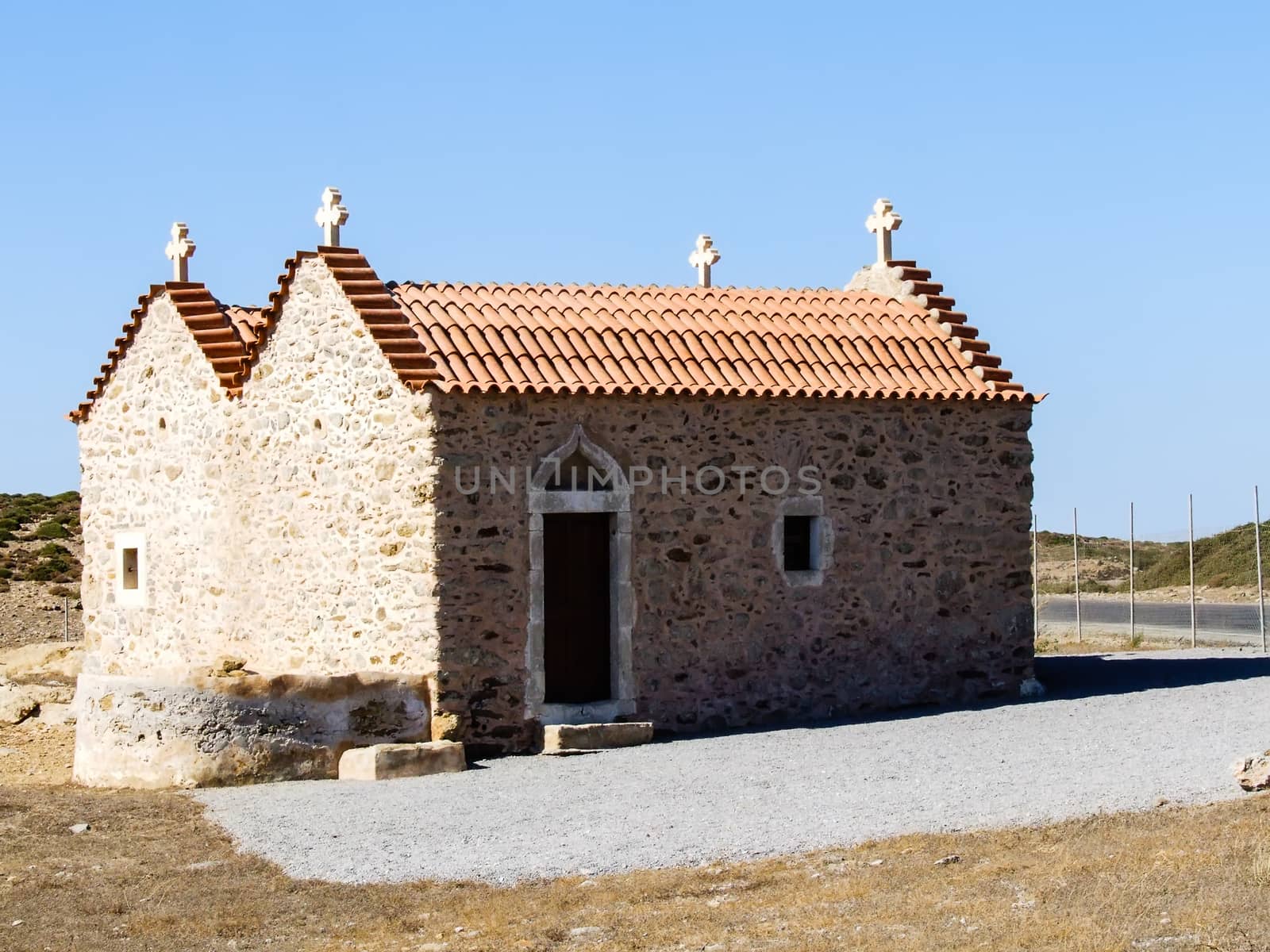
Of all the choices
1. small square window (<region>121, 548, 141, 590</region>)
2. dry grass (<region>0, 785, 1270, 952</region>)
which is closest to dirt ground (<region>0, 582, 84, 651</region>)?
small square window (<region>121, 548, 141, 590</region>)

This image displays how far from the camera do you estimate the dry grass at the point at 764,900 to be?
755 cm

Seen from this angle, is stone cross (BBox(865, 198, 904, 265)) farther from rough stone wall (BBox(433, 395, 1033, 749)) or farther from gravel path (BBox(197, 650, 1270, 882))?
gravel path (BBox(197, 650, 1270, 882))

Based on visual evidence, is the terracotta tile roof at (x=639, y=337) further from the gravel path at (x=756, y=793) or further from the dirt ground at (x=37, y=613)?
the dirt ground at (x=37, y=613)

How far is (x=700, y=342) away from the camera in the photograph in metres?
16.0

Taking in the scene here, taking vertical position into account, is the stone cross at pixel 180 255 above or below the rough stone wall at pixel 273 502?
above

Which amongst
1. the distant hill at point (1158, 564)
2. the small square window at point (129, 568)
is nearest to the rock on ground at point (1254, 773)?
the small square window at point (129, 568)

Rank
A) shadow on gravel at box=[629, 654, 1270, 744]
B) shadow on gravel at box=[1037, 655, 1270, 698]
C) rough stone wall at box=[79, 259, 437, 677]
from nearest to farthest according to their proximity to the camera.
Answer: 1. rough stone wall at box=[79, 259, 437, 677]
2. shadow on gravel at box=[629, 654, 1270, 744]
3. shadow on gravel at box=[1037, 655, 1270, 698]

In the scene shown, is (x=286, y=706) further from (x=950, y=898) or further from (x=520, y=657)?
(x=950, y=898)

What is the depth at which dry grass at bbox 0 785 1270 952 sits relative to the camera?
24.8 ft

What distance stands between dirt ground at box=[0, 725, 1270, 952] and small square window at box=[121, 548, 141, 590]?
706 centimetres

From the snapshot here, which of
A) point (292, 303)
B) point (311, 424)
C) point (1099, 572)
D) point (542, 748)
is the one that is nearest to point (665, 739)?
point (542, 748)

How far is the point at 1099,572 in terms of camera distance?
4869 cm

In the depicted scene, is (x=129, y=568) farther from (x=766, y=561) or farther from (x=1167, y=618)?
(x=1167, y=618)

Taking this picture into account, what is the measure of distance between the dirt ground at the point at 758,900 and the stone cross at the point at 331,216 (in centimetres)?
680
